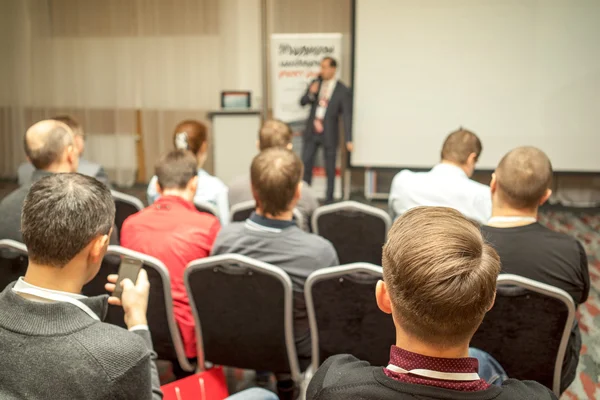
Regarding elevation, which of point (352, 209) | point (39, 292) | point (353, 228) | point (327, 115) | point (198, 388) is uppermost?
point (327, 115)

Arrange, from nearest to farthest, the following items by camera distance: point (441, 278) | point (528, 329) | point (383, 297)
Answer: point (441, 278)
point (383, 297)
point (528, 329)

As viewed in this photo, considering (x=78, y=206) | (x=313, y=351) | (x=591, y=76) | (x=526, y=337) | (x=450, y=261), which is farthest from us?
(x=591, y=76)

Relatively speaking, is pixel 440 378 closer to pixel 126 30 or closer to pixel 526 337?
pixel 526 337

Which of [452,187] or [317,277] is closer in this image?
[317,277]

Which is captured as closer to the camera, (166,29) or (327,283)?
(327,283)

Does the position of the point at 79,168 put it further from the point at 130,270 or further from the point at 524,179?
the point at 524,179

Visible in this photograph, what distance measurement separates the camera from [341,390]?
3.44ft

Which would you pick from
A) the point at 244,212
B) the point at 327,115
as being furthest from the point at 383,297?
the point at 327,115

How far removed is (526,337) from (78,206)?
4.96 ft

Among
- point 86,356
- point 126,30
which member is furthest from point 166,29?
point 86,356

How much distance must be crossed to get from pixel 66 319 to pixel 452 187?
237 centimetres

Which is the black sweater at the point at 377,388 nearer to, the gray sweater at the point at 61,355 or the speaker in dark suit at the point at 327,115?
the gray sweater at the point at 61,355

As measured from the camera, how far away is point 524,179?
Result: 2.32 metres

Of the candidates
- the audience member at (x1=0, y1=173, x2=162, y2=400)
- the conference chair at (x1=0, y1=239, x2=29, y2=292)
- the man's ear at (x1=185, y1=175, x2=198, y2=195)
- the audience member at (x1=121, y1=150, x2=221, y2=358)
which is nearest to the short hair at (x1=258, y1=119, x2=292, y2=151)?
the man's ear at (x1=185, y1=175, x2=198, y2=195)
